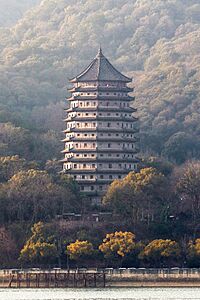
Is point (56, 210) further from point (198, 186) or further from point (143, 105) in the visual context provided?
point (143, 105)

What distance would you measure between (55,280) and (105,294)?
7.67m

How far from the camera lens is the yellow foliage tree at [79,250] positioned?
120250mm

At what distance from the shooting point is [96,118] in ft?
452

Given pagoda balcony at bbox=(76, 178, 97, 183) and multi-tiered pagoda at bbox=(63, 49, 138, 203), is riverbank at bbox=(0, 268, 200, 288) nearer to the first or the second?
multi-tiered pagoda at bbox=(63, 49, 138, 203)

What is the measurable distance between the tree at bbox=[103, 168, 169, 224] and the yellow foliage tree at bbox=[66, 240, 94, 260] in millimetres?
6946

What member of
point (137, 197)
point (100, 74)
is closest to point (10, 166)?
point (100, 74)

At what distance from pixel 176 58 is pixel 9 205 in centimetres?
7359

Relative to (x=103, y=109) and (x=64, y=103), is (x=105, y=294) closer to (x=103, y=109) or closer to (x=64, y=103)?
(x=103, y=109)

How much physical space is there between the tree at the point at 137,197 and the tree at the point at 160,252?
20.1 ft

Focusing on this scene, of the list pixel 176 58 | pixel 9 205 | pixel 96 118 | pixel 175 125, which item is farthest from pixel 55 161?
pixel 176 58

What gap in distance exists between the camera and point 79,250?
395 feet

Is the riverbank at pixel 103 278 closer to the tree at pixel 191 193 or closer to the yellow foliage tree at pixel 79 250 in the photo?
the yellow foliage tree at pixel 79 250

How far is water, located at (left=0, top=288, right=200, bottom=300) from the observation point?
107062 millimetres

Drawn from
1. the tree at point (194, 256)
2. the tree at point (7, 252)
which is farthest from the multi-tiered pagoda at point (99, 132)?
the tree at point (194, 256)
